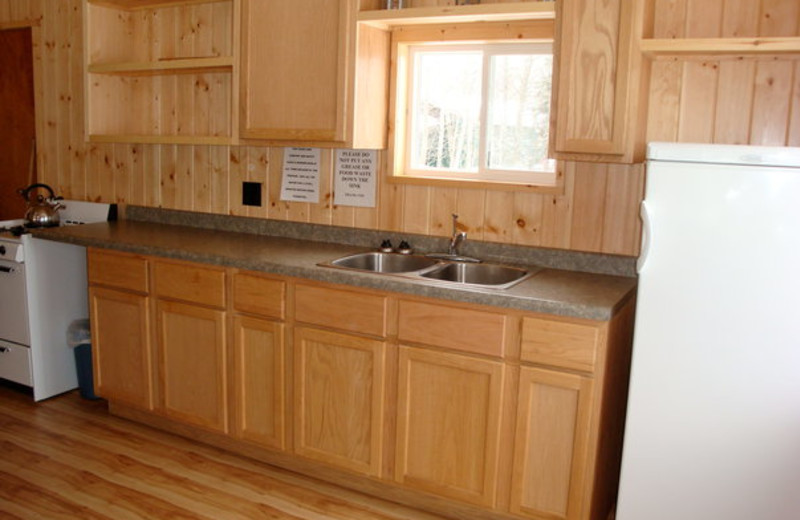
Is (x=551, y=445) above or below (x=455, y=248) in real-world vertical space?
below

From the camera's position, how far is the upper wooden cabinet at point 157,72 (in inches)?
142

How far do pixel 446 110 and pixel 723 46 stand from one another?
1.21 metres

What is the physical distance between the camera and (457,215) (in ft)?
10.2

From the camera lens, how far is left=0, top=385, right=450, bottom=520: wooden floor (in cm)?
275

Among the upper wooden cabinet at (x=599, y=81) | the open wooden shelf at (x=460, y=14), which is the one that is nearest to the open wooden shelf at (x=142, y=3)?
the open wooden shelf at (x=460, y=14)

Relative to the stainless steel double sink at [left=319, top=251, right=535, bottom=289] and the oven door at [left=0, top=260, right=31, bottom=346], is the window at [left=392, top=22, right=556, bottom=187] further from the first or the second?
the oven door at [left=0, top=260, right=31, bottom=346]

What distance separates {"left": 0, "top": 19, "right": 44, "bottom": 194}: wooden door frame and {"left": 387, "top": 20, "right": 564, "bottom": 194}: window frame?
2.30m

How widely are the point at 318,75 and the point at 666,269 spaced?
1.60 m

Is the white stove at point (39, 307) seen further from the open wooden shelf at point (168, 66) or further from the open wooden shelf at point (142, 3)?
the open wooden shelf at point (142, 3)

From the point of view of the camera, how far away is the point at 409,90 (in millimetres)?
3234

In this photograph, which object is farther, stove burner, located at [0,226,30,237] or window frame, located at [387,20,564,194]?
stove burner, located at [0,226,30,237]

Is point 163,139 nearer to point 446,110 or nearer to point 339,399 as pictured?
point 446,110

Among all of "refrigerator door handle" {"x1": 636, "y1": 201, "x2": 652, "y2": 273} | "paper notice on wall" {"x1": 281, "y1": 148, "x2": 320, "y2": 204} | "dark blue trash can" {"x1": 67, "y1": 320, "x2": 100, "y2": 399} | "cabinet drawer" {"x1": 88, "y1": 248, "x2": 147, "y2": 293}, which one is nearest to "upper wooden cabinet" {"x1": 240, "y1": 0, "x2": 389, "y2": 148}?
"paper notice on wall" {"x1": 281, "y1": 148, "x2": 320, "y2": 204}

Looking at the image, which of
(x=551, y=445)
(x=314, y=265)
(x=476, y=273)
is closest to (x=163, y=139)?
(x=314, y=265)
